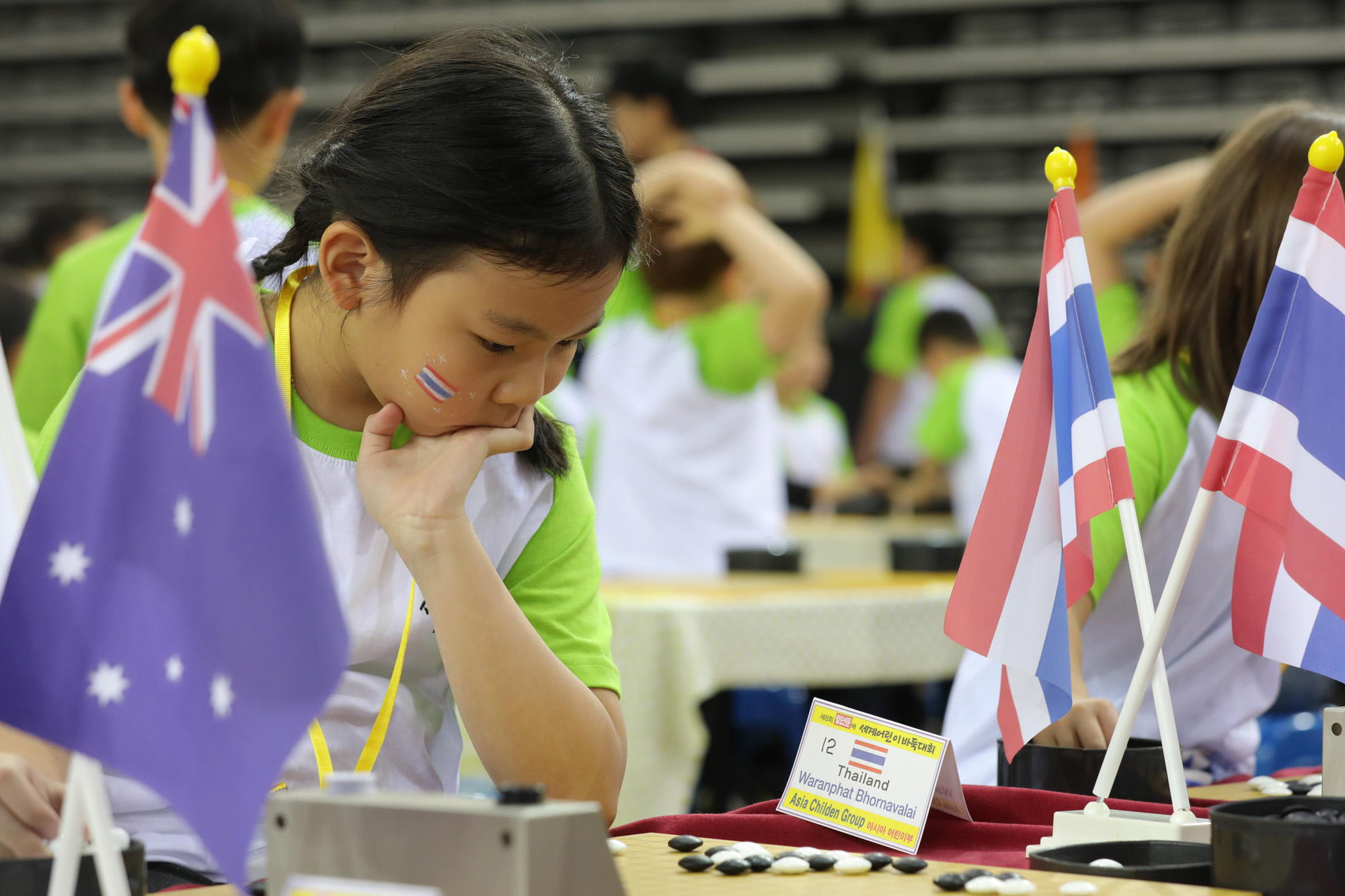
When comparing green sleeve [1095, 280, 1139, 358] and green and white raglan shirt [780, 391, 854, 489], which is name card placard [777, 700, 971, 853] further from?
green and white raglan shirt [780, 391, 854, 489]

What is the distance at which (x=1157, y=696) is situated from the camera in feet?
3.29

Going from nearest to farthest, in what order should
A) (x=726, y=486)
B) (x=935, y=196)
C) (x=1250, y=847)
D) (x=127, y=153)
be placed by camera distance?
(x=1250, y=847), (x=726, y=486), (x=935, y=196), (x=127, y=153)

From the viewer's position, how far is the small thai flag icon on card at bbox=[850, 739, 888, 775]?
41.9 inches

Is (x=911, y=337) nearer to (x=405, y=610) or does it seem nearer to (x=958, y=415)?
(x=958, y=415)

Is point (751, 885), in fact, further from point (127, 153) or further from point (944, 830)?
point (127, 153)

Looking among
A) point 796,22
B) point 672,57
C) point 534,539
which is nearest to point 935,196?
point 796,22

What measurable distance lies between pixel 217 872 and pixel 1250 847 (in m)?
0.69

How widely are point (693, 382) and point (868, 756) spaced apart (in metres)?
2.28

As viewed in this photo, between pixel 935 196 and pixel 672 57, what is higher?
pixel 935 196

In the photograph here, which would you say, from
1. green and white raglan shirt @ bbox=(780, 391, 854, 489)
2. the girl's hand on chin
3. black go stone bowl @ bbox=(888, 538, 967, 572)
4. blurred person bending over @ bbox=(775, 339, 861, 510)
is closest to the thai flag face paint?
the girl's hand on chin

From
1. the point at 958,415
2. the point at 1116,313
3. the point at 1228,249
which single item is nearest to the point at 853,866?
the point at 1228,249

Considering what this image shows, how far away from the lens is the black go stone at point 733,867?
905 millimetres

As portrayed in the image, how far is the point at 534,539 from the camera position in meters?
1.21

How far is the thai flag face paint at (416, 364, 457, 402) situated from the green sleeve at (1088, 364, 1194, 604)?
2.28 ft
